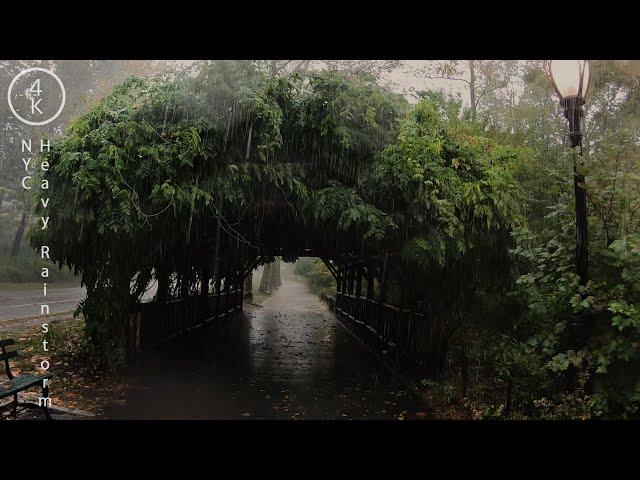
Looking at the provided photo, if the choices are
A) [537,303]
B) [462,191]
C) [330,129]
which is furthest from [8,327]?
[537,303]

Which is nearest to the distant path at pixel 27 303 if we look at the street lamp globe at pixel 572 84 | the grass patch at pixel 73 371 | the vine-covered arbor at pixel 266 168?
the grass patch at pixel 73 371

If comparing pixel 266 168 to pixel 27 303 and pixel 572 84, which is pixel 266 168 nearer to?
pixel 572 84

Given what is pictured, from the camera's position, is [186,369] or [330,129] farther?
[186,369]

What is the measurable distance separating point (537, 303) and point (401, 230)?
262 cm

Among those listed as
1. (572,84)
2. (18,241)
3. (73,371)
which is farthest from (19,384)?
(18,241)

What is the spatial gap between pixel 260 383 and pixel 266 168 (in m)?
3.74

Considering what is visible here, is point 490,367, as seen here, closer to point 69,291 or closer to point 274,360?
point 274,360

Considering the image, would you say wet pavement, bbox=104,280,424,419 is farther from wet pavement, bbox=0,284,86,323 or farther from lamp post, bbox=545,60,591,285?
wet pavement, bbox=0,284,86,323

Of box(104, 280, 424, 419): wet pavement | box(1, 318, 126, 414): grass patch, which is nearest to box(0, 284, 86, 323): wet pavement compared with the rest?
box(1, 318, 126, 414): grass patch

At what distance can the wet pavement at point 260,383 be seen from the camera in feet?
22.5

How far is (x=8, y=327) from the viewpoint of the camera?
10750 millimetres

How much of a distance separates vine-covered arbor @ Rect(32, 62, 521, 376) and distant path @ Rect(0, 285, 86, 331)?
561 cm

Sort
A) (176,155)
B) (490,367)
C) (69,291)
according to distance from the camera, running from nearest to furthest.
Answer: (176,155)
(490,367)
(69,291)

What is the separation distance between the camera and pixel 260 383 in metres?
8.59
